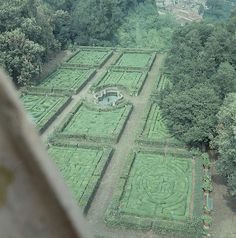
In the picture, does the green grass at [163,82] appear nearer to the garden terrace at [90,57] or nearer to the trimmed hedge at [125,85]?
the trimmed hedge at [125,85]

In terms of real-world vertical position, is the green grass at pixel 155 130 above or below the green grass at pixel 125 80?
above

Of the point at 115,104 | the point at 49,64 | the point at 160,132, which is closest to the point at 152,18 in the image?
the point at 49,64

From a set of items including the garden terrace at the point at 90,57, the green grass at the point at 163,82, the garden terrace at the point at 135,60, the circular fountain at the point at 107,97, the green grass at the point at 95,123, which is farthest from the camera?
the garden terrace at the point at 90,57

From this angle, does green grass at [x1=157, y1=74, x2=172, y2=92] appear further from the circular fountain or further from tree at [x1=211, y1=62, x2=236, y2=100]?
tree at [x1=211, y1=62, x2=236, y2=100]

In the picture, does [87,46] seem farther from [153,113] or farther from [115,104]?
[153,113]

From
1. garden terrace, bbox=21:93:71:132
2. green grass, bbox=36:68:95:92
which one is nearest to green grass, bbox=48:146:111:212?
garden terrace, bbox=21:93:71:132

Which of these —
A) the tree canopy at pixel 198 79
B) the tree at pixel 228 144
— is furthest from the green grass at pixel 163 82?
the tree at pixel 228 144
